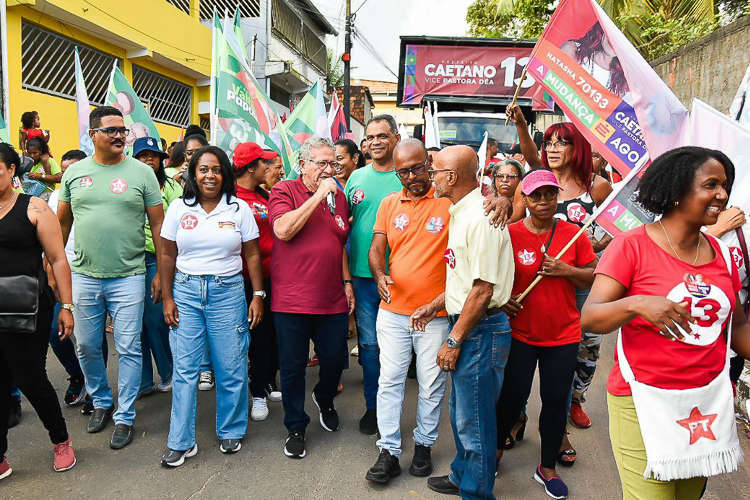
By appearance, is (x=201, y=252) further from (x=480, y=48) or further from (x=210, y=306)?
(x=480, y=48)

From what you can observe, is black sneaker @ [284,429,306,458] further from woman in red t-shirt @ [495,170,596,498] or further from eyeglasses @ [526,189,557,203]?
eyeglasses @ [526,189,557,203]

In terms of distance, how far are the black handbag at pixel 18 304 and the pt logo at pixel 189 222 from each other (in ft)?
2.82

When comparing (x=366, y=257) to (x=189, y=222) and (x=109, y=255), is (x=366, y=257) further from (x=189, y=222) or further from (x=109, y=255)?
(x=109, y=255)

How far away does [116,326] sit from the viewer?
3.81 meters

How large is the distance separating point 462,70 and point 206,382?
11866mm

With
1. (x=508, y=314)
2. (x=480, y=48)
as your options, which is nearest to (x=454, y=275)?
(x=508, y=314)

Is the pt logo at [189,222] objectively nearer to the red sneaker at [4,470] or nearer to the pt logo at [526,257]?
the red sneaker at [4,470]

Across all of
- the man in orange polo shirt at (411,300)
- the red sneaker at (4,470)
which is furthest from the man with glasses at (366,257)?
the red sneaker at (4,470)

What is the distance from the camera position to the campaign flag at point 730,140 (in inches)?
112

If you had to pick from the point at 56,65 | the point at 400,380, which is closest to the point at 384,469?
the point at 400,380

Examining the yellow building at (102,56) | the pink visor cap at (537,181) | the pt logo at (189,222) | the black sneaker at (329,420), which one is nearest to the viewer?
the pink visor cap at (537,181)

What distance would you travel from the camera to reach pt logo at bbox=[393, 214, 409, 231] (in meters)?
3.32

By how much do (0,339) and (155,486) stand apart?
119 centimetres

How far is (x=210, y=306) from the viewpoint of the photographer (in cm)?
354
